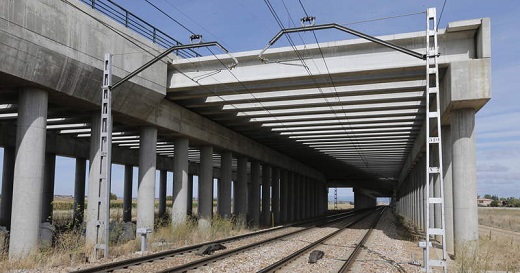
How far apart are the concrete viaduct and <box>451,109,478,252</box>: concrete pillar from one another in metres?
0.04

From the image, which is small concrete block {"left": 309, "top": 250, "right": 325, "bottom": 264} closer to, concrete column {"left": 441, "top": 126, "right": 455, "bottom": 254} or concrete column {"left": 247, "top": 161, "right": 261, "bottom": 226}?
concrete column {"left": 441, "top": 126, "right": 455, "bottom": 254}

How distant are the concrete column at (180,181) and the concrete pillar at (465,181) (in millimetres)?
13857

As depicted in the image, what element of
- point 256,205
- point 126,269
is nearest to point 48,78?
point 126,269

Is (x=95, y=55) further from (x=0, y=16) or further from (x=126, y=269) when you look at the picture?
(x=126, y=269)

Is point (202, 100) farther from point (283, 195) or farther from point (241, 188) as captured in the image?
point (283, 195)

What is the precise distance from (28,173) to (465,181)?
1487cm

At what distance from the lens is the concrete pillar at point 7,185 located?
26438 mm

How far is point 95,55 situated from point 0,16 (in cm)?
393

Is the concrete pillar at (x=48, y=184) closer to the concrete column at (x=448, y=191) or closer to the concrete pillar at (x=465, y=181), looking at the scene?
the concrete column at (x=448, y=191)

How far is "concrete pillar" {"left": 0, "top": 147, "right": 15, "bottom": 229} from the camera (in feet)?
86.7

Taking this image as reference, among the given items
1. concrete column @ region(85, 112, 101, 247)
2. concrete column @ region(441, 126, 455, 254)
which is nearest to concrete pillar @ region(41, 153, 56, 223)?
concrete column @ region(85, 112, 101, 247)

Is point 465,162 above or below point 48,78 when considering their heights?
below

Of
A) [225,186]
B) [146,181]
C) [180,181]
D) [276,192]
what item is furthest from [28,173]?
[276,192]

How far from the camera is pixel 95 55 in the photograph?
16203 millimetres
